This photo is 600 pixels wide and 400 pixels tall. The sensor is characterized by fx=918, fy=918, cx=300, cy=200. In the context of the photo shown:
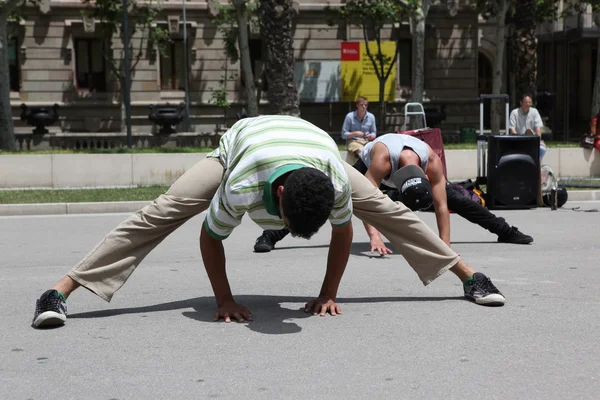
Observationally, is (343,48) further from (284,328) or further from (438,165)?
(284,328)

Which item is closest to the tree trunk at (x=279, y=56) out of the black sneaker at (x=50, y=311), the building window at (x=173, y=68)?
the building window at (x=173, y=68)

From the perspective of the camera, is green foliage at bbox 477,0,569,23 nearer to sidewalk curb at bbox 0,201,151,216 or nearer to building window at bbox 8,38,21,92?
building window at bbox 8,38,21,92

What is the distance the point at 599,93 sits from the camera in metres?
32.0

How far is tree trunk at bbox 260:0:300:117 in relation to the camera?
21.1 meters

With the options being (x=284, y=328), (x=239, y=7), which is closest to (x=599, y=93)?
(x=239, y=7)

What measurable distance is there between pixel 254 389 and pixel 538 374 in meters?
1.36

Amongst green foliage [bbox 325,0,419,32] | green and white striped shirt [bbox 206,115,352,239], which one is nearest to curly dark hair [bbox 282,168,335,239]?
green and white striped shirt [bbox 206,115,352,239]

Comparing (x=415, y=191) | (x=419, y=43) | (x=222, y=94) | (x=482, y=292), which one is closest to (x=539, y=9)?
(x=419, y=43)

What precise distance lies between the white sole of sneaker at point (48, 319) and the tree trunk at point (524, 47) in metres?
24.8

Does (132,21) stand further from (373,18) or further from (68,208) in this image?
(68,208)

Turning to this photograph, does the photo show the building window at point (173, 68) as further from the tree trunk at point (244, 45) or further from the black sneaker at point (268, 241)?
the black sneaker at point (268, 241)

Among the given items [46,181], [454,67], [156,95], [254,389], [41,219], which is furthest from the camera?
[454,67]

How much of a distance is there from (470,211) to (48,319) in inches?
183

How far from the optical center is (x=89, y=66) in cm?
3584
